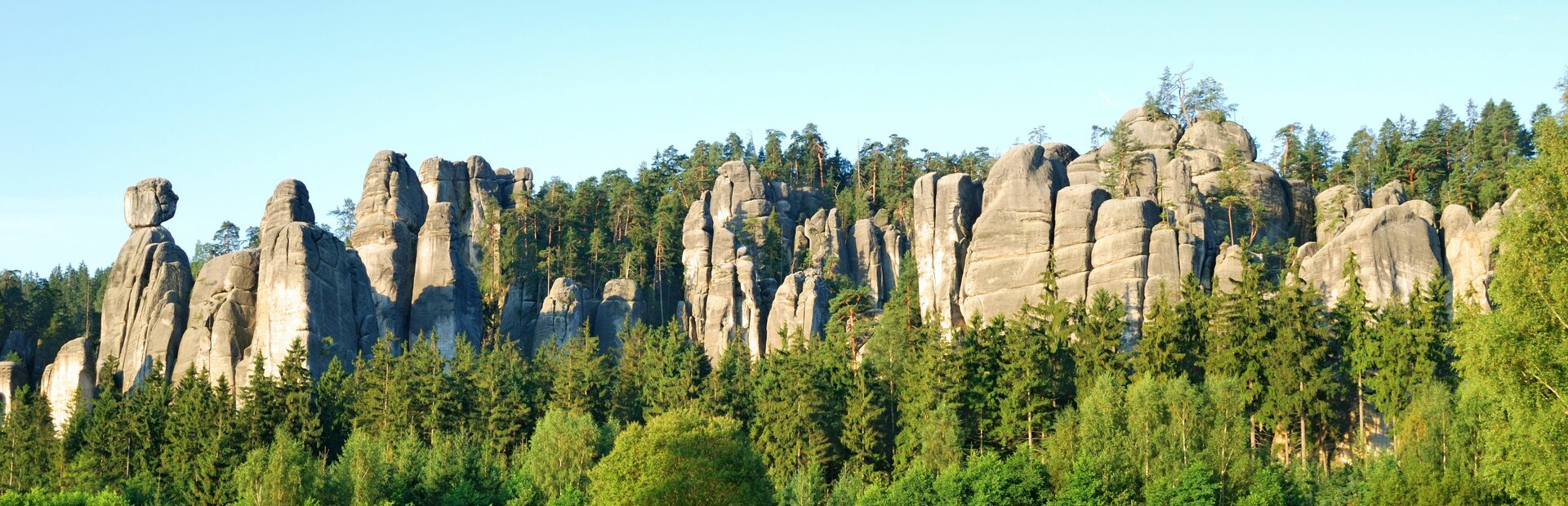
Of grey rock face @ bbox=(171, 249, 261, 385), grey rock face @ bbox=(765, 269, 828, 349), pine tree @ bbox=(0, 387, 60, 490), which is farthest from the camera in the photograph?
grey rock face @ bbox=(765, 269, 828, 349)

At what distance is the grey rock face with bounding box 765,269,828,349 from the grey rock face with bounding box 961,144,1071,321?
9276 millimetres

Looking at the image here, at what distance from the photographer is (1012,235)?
8088 centimetres

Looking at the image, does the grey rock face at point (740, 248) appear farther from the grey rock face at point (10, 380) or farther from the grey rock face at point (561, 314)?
the grey rock face at point (10, 380)

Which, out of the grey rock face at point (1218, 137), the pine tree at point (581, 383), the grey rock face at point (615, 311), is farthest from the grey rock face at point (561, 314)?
the grey rock face at point (1218, 137)

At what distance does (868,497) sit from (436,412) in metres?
24.0

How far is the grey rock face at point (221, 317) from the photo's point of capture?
80062 millimetres

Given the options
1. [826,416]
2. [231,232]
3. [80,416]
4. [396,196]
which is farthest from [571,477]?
[231,232]

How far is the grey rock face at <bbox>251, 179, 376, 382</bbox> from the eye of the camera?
7862 centimetres

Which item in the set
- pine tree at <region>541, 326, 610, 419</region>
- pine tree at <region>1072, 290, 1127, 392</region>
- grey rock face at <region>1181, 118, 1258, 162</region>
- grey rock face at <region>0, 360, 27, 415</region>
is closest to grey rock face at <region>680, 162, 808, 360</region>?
pine tree at <region>541, 326, 610, 419</region>

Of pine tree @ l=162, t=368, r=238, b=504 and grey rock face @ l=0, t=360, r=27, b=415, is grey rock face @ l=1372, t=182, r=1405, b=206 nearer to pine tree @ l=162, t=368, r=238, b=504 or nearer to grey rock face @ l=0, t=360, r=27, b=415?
pine tree @ l=162, t=368, r=238, b=504

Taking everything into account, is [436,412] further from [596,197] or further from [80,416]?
[596,197]

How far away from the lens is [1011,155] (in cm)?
8456

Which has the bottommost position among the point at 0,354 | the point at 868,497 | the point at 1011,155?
the point at 868,497

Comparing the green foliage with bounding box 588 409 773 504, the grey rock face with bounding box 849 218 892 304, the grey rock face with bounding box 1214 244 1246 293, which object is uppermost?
the grey rock face with bounding box 849 218 892 304
